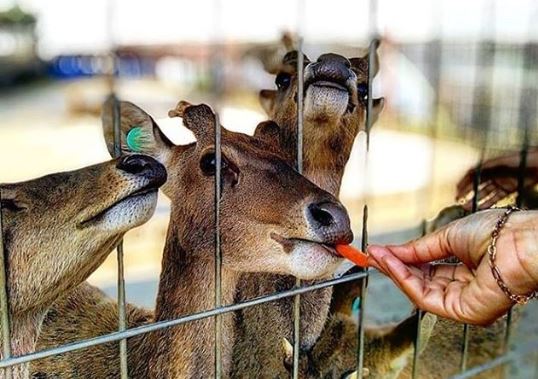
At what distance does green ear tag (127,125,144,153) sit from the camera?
1.80 m

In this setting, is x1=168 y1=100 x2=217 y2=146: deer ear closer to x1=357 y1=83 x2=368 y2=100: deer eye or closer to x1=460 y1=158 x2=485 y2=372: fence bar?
x1=357 y1=83 x2=368 y2=100: deer eye

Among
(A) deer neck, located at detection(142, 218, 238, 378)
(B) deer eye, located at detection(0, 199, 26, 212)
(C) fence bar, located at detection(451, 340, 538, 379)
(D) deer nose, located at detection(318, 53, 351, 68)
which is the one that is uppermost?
(D) deer nose, located at detection(318, 53, 351, 68)

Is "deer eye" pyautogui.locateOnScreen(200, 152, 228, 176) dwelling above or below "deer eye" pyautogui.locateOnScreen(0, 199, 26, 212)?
above

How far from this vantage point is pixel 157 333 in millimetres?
1912

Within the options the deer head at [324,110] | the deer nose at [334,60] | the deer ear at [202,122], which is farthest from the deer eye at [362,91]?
the deer ear at [202,122]

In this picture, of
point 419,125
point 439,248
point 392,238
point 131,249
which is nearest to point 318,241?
point 439,248

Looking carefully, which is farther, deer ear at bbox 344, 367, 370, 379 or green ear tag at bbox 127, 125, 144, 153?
deer ear at bbox 344, 367, 370, 379

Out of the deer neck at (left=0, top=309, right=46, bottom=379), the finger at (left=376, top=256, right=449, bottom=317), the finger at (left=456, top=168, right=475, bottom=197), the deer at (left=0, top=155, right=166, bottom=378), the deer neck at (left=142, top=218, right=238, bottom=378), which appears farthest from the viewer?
the finger at (left=456, top=168, right=475, bottom=197)

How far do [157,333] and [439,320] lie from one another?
870 mm

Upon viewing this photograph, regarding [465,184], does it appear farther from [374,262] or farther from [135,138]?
[135,138]

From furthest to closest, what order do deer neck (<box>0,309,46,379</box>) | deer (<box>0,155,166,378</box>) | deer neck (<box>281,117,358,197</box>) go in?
deer neck (<box>281,117,358,197</box>)
deer neck (<box>0,309,46,379</box>)
deer (<box>0,155,166,378</box>)

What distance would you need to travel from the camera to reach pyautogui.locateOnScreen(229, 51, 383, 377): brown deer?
200cm

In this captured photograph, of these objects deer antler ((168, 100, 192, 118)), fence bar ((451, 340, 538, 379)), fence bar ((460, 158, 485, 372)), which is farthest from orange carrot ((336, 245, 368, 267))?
fence bar ((451, 340, 538, 379))

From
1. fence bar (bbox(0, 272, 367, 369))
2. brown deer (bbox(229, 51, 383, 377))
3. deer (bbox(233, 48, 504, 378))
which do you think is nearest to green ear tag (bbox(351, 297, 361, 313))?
deer (bbox(233, 48, 504, 378))
